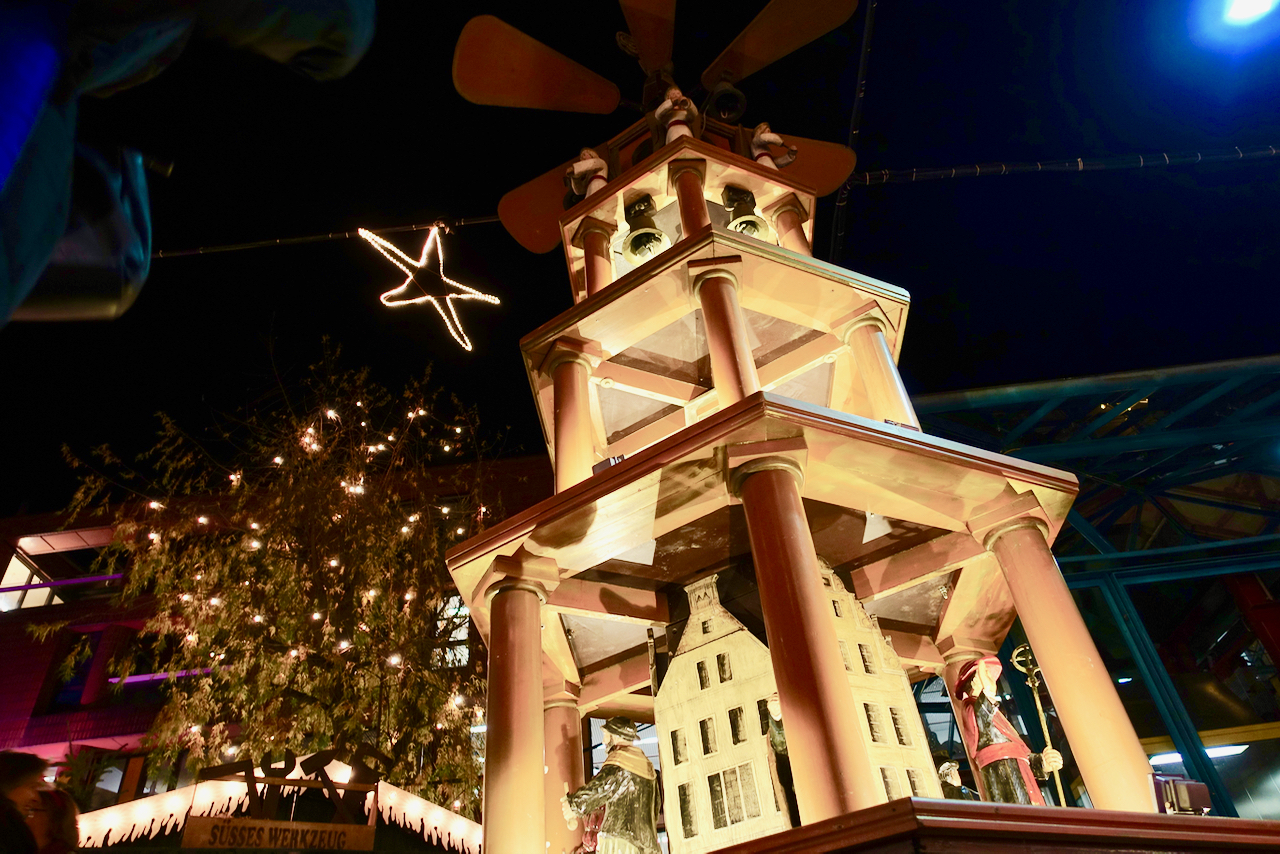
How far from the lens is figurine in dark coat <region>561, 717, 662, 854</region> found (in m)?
5.37

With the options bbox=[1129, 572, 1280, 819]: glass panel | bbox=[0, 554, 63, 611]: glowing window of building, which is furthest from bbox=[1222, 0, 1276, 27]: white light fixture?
bbox=[0, 554, 63, 611]: glowing window of building

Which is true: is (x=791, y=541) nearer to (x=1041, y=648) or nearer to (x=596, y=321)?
(x=1041, y=648)

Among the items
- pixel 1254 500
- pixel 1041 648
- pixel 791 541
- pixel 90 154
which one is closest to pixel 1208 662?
pixel 1254 500

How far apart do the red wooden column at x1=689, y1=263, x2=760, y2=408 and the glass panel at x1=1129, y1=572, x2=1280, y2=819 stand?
15002 millimetres

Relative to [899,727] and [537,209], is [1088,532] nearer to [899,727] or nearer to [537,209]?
[899,727]

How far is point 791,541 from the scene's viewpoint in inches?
207

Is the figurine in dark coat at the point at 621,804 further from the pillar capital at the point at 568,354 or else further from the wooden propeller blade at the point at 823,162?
the wooden propeller blade at the point at 823,162

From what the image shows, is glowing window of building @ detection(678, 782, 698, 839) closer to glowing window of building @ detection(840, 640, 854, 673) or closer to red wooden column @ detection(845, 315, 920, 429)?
glowing window of building @ detection(840, 640, 854, 673)

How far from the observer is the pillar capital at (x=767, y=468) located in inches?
222

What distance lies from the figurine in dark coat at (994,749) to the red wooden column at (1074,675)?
254 millimetres

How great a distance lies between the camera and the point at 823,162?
11.3m

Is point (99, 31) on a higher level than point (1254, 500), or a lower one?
lower

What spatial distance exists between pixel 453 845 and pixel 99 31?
754 cm

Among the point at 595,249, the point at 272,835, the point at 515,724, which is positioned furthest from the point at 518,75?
the point at 272,835
